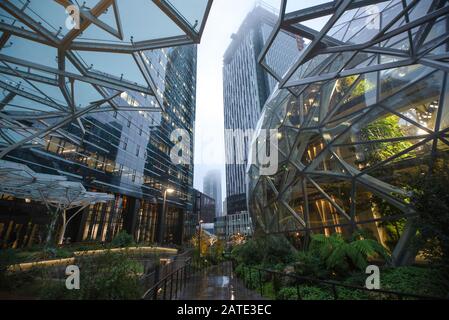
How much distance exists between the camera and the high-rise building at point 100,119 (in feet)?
24.7

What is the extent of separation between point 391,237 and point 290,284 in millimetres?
4279

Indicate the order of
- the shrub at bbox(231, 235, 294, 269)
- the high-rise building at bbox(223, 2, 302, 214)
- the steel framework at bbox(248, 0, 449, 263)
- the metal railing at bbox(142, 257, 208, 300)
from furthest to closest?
the high-rise building at bbox(223, 2, 302, 214), the shrub at bbox(231, 235, 294, 269), the steel framework at bbox(248, 0, 449, 263), the metal railing at bbox(142, 257, 208, 300)

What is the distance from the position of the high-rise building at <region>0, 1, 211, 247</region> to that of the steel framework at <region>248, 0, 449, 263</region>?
16.3 ft

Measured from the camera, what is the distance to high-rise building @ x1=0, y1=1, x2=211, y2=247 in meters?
7.54

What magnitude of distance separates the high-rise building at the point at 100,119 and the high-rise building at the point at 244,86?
45544 mm

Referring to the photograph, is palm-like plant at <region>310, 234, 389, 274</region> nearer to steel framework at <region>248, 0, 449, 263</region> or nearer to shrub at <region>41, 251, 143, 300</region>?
steel framework at <region>248, 0, 449, 263</region>

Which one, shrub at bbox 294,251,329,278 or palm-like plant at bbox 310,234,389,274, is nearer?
palm-like plant at bbox 310,234,389,274

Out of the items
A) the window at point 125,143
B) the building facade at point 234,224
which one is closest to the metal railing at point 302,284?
the window at point 125,143

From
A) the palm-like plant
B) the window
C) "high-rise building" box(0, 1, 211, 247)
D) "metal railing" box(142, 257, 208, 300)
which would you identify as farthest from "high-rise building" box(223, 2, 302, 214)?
the palm-like plant

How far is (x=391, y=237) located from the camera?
7.97m

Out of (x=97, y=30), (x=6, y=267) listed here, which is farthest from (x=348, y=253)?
(x=6, y=267)

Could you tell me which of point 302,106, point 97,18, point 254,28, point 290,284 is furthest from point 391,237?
point 254,28

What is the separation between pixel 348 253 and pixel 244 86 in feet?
389
